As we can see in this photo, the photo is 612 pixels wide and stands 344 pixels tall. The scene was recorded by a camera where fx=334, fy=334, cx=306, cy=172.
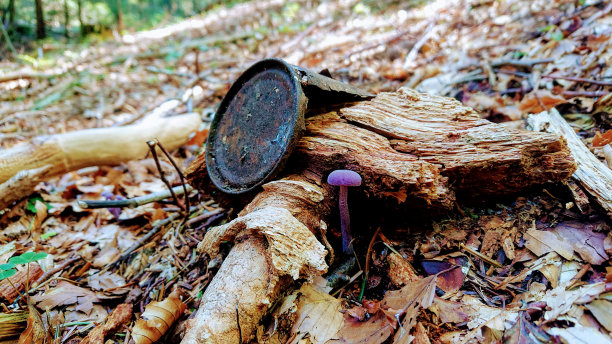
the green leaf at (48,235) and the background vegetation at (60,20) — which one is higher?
the background vegetation at (60,20)

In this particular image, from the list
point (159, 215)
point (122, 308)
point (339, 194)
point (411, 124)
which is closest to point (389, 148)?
point (411, 124)

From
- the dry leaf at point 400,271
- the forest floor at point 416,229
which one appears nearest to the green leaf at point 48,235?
the forest floor at point 416,229

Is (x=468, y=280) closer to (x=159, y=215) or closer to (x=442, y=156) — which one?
(x=442, y=156)

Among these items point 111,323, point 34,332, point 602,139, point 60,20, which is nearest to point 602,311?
point 602,139

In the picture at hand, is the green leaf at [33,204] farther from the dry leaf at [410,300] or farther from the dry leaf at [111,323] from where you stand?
the dry leaf at [410,300]

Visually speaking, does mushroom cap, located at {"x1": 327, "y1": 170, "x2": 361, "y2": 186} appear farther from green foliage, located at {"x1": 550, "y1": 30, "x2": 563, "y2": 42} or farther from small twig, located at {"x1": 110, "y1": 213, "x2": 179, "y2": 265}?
green foliage, located at {"x1": 550, "y1": 30, "x2": 563, "y2": 42}

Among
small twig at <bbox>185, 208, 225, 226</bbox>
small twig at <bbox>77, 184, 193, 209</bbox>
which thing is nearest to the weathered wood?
small twig at <bbox>185, 208, 225, 226</bbox>
